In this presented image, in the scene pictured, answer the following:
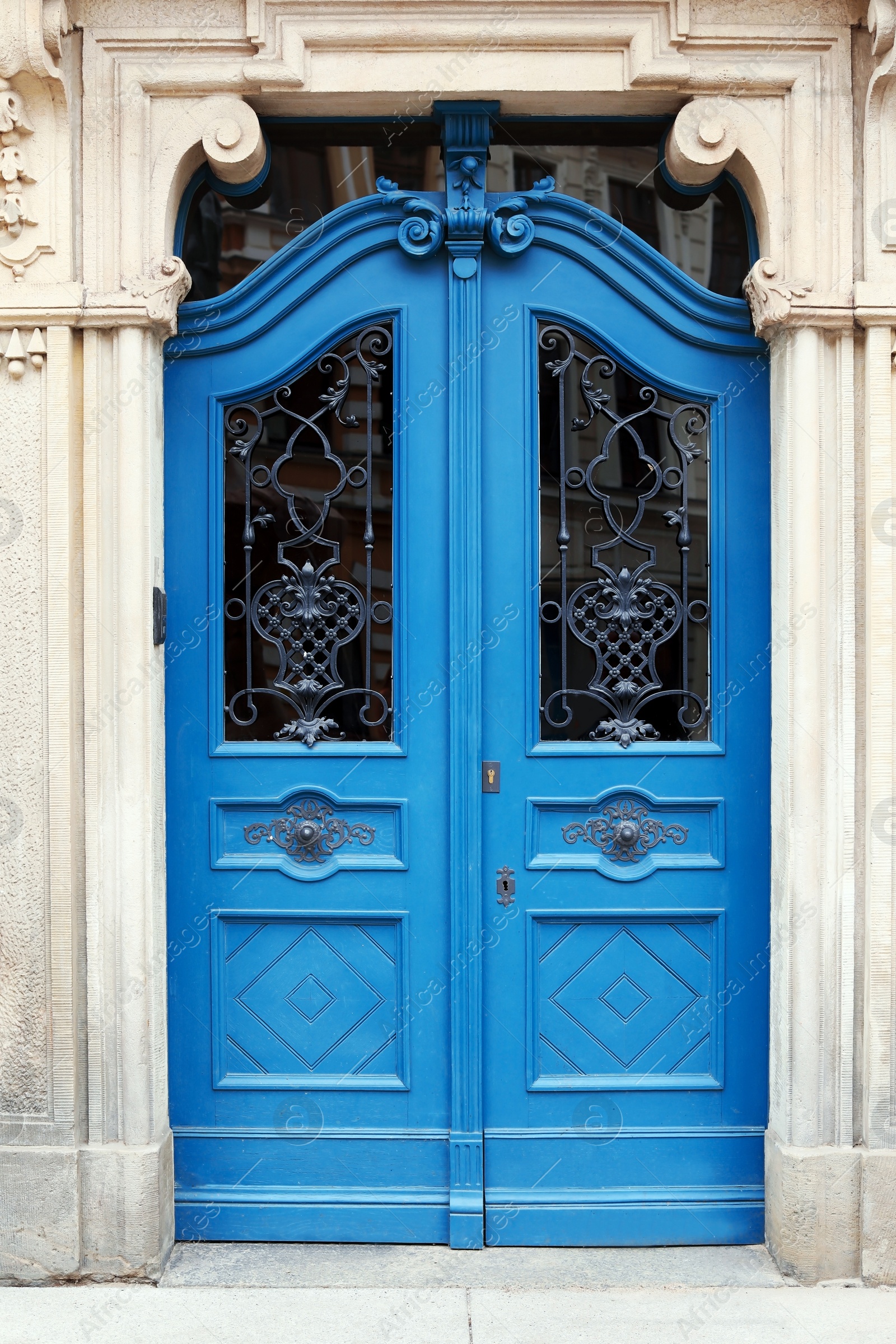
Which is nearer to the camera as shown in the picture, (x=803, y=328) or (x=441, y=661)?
(x=803, y=328)

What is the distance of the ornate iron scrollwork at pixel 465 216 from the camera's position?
134 inches

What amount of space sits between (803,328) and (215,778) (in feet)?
7.60

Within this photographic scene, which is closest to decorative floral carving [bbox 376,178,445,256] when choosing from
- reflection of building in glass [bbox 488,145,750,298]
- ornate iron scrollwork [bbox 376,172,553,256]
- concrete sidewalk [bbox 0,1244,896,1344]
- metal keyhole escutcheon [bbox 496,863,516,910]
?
ornate iron scrollwork [bbox 376,172,553,256]

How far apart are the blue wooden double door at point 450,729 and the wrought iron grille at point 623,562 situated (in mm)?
11

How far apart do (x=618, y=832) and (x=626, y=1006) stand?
0.57 meters

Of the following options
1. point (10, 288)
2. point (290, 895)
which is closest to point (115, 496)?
point (10, 288)

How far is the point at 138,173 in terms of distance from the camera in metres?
3.29

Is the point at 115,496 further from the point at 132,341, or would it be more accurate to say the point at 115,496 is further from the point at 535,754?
the point at 535,754

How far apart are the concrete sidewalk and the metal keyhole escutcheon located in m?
1.10

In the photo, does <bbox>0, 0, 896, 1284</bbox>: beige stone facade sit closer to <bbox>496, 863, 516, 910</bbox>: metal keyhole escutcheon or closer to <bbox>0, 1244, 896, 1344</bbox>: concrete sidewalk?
<bbox>0, 1244, 896, 1344</bbox>: concrete sidewalk

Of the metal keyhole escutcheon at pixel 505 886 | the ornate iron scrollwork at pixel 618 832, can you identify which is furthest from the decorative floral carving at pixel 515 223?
the metal keyhole escutcheon at pixel 505 886

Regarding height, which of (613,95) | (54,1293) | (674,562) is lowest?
(54,1293)

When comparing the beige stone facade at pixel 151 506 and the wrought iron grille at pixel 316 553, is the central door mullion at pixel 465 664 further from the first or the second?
the beige stone facade at pixel 151 506

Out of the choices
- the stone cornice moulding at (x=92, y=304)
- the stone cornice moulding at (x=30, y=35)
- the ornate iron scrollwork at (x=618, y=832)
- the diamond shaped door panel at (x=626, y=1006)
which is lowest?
the diamond shaped door panel at (x=626, y=1006)
